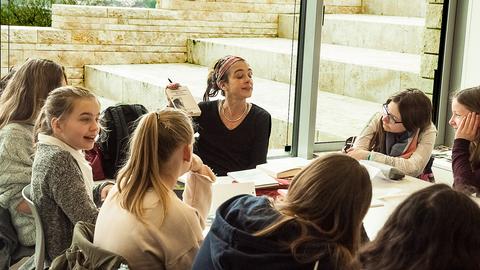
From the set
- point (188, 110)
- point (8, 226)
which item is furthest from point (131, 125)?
point (8, 226)

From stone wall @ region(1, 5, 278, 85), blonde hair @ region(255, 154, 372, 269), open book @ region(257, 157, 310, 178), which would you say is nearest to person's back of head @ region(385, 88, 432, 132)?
open book @ region(257, 157, 310, 178)

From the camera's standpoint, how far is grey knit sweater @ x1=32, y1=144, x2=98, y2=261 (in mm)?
2484

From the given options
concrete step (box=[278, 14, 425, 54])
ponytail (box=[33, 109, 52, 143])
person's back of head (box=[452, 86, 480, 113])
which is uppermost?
concrete step (box=[278, 14, 425, 54])

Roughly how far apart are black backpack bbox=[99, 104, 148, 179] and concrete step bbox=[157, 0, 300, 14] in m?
1.13

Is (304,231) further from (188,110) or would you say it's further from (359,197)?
(188,110)

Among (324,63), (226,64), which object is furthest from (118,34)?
(324,63)

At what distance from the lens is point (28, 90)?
3068mm

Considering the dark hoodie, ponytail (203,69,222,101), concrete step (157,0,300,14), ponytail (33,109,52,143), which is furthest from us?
concrete step (157,0,300,14)

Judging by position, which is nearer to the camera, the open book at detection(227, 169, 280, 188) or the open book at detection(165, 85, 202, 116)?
the open book at detection(227, 169, 280, 188)

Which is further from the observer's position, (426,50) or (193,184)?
(426,50)

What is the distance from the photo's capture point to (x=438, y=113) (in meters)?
5.39

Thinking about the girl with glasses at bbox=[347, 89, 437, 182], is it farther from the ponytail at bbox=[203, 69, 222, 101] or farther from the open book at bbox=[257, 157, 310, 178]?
the ponytail at bbox=[203, 69, 222, 101]

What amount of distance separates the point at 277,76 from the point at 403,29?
1202 mm

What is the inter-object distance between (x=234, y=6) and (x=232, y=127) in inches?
54.5
